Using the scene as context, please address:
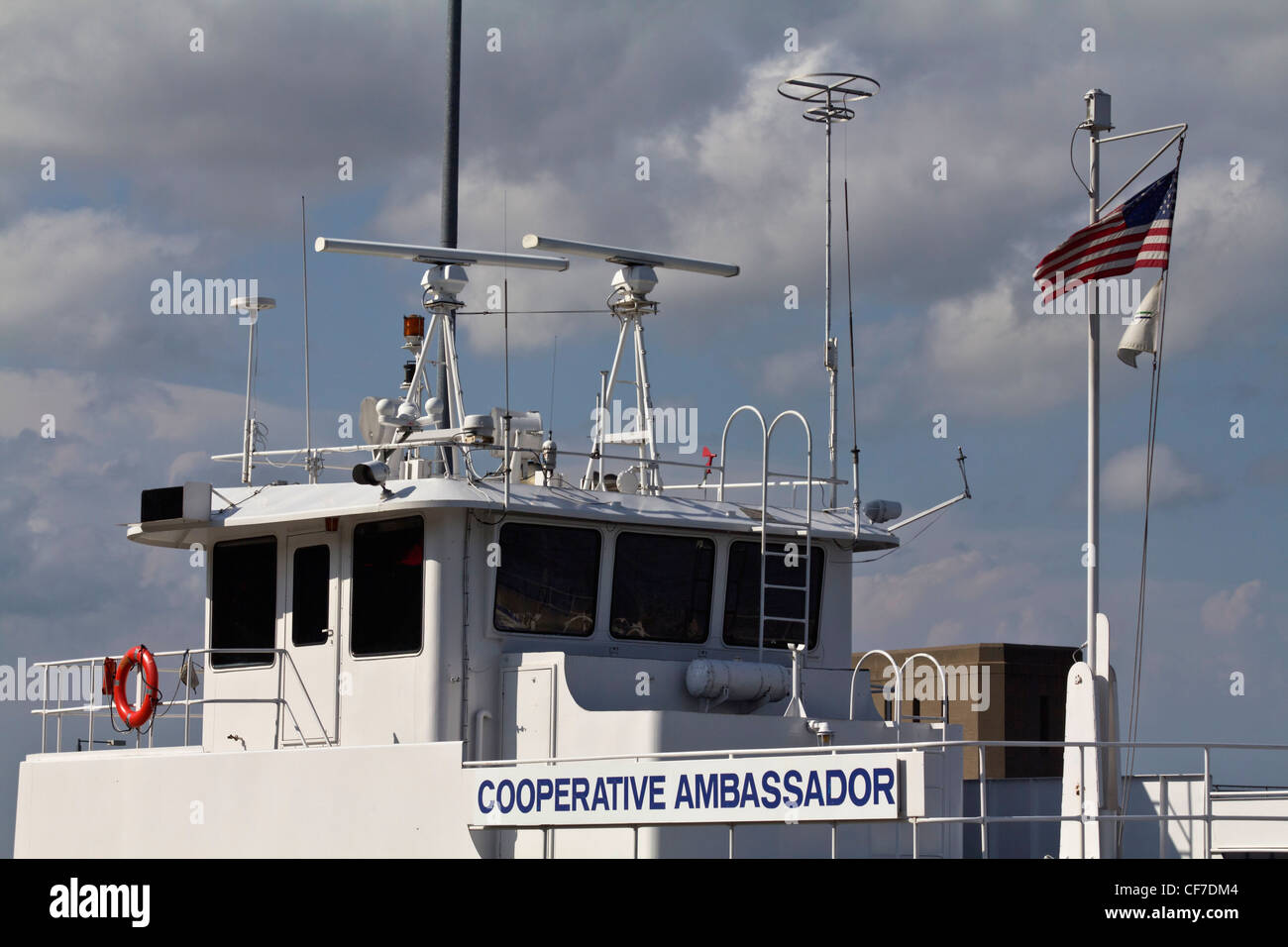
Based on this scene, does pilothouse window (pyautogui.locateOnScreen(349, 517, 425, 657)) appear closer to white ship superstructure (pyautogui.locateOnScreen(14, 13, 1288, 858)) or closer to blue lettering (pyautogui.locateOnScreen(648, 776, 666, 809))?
white ship superstructure (pyautogui.locateOnScreen(14, 13, 1288, 858))

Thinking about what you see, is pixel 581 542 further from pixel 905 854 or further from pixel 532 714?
pixel 905 854

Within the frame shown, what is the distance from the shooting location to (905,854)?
1273cm

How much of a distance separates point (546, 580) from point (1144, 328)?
534 centimetres

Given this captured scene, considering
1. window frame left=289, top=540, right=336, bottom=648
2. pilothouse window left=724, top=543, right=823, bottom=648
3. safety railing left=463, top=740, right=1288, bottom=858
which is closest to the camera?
safety railing left=463, top=740, right=1288, bottom=858

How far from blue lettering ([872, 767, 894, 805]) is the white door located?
5.36m

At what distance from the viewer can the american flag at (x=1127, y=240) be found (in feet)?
45.3

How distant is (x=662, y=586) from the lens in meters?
13.9

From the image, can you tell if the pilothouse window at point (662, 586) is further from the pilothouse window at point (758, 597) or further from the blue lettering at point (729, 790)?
the blue lettering at point (729, 790)

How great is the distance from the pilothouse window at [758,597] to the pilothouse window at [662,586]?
239mm

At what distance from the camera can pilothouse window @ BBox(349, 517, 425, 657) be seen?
13.3 metres

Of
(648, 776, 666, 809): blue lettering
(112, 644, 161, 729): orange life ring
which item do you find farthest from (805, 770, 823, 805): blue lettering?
(112, 644, 161, 729): orange life ring

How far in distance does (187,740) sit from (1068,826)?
24.0ft

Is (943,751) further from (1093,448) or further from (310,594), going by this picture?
(310,594)
